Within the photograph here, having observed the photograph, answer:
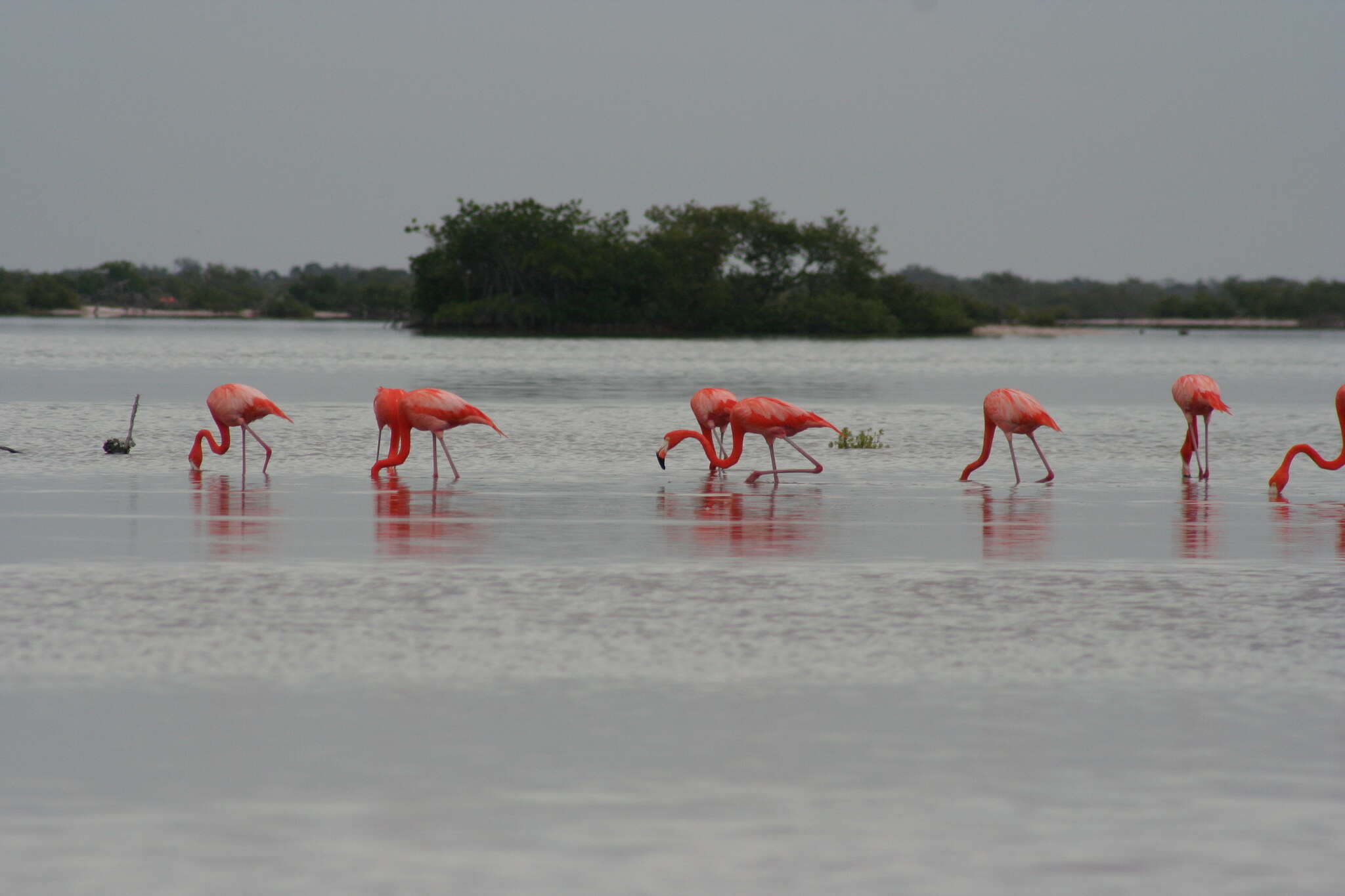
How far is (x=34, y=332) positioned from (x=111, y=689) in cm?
9091

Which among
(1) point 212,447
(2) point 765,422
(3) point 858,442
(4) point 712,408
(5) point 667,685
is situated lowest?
(5) point 667,685

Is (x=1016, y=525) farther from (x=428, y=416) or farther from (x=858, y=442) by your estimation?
(x=858, y=442)

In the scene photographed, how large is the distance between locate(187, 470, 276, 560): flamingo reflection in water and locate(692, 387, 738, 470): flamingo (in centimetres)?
427

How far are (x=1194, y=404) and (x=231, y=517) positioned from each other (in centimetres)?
911

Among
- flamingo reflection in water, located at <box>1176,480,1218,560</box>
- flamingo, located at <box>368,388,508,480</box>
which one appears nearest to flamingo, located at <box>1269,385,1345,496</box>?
flamingo reflection in water, located at <box>1176,480,1218,560</box>

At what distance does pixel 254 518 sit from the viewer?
11.9 metres

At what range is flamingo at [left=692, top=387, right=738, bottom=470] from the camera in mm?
15805

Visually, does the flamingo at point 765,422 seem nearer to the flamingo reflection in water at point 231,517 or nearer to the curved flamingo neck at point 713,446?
the curved flamingo neck at point 713,446

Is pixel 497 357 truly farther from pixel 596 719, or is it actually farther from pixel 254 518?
pixel 596 719

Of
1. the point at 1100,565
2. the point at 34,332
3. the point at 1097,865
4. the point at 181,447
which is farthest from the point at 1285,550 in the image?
the point at 34,332

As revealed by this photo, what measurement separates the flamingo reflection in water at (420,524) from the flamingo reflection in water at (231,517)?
778 mm

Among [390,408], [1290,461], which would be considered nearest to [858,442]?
[1290,461]

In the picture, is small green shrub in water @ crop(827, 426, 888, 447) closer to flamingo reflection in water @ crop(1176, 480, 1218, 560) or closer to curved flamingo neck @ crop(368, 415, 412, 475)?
flamingo reflection in water @ crop(1176, 480, 1218, 560)

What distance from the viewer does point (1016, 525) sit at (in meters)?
11.9
